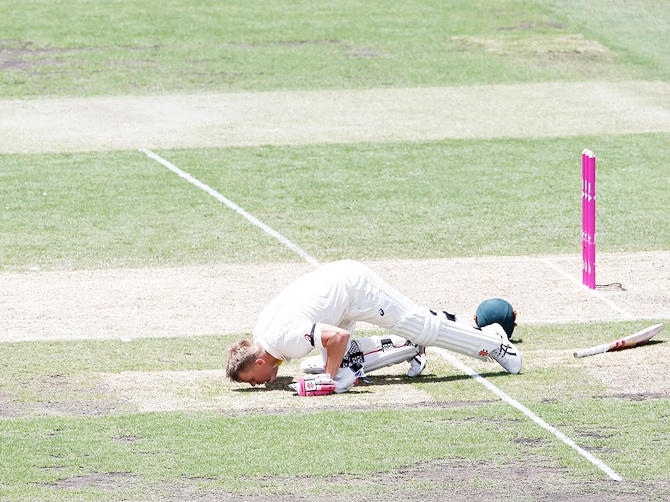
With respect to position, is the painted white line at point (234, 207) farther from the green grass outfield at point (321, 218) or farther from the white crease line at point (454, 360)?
the green grass outfield at point (321, 218)

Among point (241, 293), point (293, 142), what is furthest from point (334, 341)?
point (293, 142)

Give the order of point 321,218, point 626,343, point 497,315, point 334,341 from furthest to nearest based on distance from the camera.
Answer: point 321,218, point 497,315, point 626,343, point 334,341

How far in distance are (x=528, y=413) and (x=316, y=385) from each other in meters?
1.84

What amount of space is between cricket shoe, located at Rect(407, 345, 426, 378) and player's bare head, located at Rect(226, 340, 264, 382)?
1.45m

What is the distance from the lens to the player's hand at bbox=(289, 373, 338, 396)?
11258 millimetres

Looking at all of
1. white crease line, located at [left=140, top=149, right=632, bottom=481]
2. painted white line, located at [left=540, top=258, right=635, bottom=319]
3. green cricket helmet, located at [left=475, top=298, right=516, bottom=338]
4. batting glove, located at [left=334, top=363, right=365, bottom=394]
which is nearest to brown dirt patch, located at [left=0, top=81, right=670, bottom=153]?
white crease line, located at [left=140, top=149, right=632, bottom=481]

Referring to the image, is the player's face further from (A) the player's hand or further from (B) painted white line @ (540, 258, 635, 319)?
(B) painted white line @ (540, 258, 635, 319)

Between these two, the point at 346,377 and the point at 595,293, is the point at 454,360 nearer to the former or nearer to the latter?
the point at 346,377

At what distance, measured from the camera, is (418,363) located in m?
11.9

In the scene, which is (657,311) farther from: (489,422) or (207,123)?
(207,123)

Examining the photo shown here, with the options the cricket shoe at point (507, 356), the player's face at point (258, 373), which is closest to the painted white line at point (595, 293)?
the cricket shoe at point (507, 356)

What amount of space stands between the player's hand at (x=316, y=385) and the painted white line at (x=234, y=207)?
5503mm

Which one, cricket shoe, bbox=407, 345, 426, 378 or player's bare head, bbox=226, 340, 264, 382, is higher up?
player's bare head, bbox=226, 340, 264, 382

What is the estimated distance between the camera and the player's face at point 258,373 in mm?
11273
